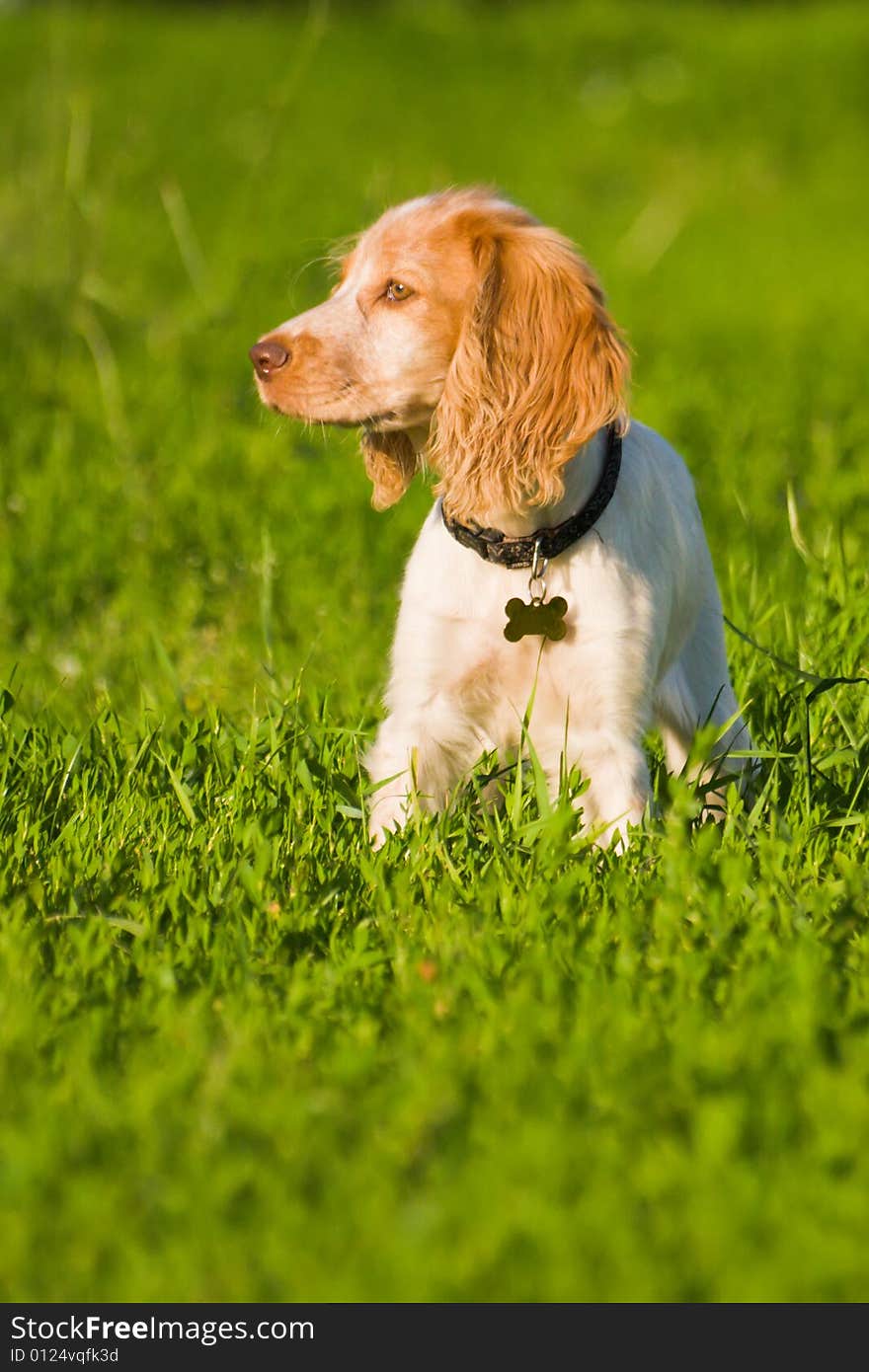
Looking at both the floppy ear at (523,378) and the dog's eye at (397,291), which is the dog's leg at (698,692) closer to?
Result: the floppy ear at (523,378)

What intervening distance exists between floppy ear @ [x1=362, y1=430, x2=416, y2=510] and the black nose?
0.44 m

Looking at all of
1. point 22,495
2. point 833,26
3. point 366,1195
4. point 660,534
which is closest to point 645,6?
point 833,26

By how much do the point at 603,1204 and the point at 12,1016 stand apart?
3.20 ft

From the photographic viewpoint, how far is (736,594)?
4613 millimetres

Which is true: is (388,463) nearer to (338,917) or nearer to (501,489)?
(501,489)

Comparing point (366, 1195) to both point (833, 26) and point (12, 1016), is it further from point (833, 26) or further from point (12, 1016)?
point (833, 26)

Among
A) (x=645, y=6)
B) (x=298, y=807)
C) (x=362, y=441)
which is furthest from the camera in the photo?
(x=645, y=6)

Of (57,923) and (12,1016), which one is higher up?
(57,923)

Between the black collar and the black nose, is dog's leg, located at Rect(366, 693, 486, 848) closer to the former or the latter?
the black collar

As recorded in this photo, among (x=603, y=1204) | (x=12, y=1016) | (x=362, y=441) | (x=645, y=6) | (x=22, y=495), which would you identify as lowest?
(x=603, y=1204)

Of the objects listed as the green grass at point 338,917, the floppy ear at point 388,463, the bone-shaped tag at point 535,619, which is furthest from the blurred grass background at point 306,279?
the bone-shaped tag at point 535,619

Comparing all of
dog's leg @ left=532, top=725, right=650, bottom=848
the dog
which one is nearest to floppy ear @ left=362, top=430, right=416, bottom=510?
the dog

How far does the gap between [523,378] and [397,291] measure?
32cm

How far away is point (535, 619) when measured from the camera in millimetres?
3410
